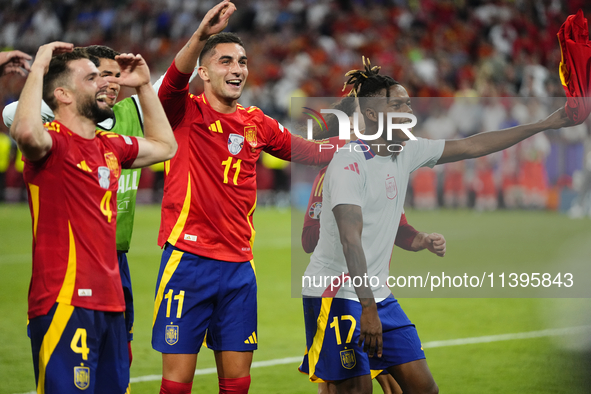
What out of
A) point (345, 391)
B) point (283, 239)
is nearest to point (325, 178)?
point (345, 391)

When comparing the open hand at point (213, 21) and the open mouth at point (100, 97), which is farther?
the open hand at point (213, 21)

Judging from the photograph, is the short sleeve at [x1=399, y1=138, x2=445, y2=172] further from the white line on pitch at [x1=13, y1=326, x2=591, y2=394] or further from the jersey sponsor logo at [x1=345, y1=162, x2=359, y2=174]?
the white line on pitch at [x1=13, y1=326, x2=591, y2=394]

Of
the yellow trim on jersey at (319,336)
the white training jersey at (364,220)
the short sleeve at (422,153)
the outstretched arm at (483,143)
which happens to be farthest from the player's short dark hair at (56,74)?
the outstretched arm at (483,143)

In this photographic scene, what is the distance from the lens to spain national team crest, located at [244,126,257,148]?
13.8 ft

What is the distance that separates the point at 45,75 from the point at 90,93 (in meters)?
0.24

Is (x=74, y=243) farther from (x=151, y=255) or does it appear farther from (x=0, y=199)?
(x=0, y=199)

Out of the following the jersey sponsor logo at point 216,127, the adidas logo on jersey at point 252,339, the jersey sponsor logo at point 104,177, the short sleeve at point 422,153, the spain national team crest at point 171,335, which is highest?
the jersey sponsor logo at point 216,127

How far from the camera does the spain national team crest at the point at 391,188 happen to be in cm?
407

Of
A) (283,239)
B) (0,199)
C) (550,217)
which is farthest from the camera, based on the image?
(0,199)

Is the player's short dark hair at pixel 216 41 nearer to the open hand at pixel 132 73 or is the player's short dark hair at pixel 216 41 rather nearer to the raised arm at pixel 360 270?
the open hand at pixel 132 73

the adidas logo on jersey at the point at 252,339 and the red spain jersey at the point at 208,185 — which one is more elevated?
the red spain jersey at the point at 208,185

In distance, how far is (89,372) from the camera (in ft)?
10.3

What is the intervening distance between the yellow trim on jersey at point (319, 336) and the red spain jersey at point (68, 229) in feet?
4.14

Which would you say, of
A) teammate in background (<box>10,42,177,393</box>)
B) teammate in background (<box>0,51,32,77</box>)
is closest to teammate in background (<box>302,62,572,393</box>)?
teammate in background (<box>10,42,177,393</box>)
